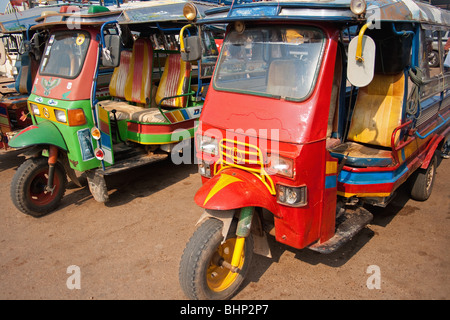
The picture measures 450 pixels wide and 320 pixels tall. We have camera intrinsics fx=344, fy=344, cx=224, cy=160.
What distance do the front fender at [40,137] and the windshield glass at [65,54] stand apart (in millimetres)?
709

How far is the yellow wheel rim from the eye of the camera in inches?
114

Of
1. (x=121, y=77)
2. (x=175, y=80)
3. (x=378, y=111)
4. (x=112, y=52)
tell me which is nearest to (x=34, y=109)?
(x=112, y=52)

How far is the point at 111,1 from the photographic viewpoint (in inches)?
400

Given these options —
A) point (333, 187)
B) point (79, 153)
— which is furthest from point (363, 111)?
point (79, 153)

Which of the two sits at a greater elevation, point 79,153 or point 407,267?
point 79,153

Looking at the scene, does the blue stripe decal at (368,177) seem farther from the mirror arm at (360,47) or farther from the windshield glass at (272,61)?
the mirror arm at (360,47)

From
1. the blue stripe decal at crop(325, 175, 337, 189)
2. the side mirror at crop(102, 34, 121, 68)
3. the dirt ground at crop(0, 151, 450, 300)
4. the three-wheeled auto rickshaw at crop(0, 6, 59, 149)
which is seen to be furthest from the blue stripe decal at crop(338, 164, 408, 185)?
the three-wheeled auto rickshaw at crop(0, 6, 59, 149)

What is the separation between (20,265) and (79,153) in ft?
4.79

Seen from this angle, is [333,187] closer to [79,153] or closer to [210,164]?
[210,164]

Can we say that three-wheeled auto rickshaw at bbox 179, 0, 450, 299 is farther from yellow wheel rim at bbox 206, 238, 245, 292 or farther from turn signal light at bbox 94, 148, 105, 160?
turn signal light at bbox 94, 148, 105, 160

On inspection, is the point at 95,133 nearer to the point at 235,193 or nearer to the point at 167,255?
the point at 167,255

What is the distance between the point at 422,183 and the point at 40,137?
15.7ft

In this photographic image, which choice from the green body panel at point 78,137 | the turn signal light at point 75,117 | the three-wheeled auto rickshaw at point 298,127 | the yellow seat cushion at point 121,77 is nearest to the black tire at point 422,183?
the three-wheeled auto rickshaw at point 298,127

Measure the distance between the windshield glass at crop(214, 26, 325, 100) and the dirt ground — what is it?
1.68 m
